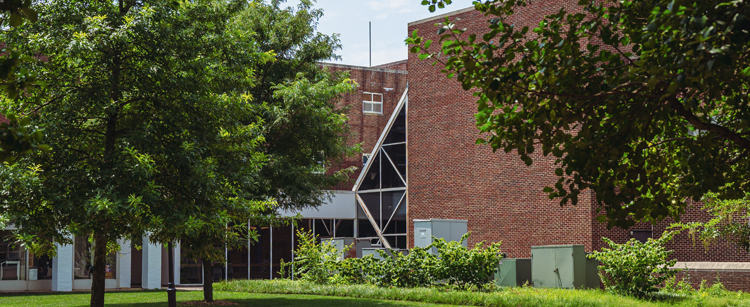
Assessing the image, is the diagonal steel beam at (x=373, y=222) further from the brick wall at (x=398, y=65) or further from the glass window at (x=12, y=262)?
the brick wall at (x=398, y=65)

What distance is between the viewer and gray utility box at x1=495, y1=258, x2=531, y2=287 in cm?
2092

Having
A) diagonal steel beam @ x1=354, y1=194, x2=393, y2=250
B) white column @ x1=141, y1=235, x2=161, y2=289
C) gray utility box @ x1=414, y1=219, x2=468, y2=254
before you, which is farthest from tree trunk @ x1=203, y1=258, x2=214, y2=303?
diagonal steel beam @ x1=354, y1=194, x2=393, y2=250

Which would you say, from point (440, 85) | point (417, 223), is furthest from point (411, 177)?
point (417, 223)

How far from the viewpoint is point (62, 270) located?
85.1ft

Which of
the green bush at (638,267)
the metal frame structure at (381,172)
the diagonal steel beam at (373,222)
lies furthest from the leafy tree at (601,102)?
the diagonal steel beam at (373,222)

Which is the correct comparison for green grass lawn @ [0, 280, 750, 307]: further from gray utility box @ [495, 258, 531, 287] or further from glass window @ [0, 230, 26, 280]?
glass window @ [0, 230, 26, 280]

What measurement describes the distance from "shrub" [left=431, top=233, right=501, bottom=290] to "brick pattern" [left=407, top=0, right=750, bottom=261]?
8387mm

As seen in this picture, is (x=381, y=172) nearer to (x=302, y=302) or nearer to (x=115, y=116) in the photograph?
(x=302, y=302)

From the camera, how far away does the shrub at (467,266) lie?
55.6ft

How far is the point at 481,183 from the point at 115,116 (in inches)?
696

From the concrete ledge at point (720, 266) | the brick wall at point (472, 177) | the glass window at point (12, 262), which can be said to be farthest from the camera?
the brick wall at point (472, 177)

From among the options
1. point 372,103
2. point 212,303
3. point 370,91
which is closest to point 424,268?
point 212,303

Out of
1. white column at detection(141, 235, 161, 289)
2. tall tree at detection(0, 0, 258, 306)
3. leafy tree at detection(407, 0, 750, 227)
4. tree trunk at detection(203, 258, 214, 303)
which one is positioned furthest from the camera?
white column at detection(141, 235, 161, 289)

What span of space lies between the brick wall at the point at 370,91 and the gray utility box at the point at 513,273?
21.4 metres
